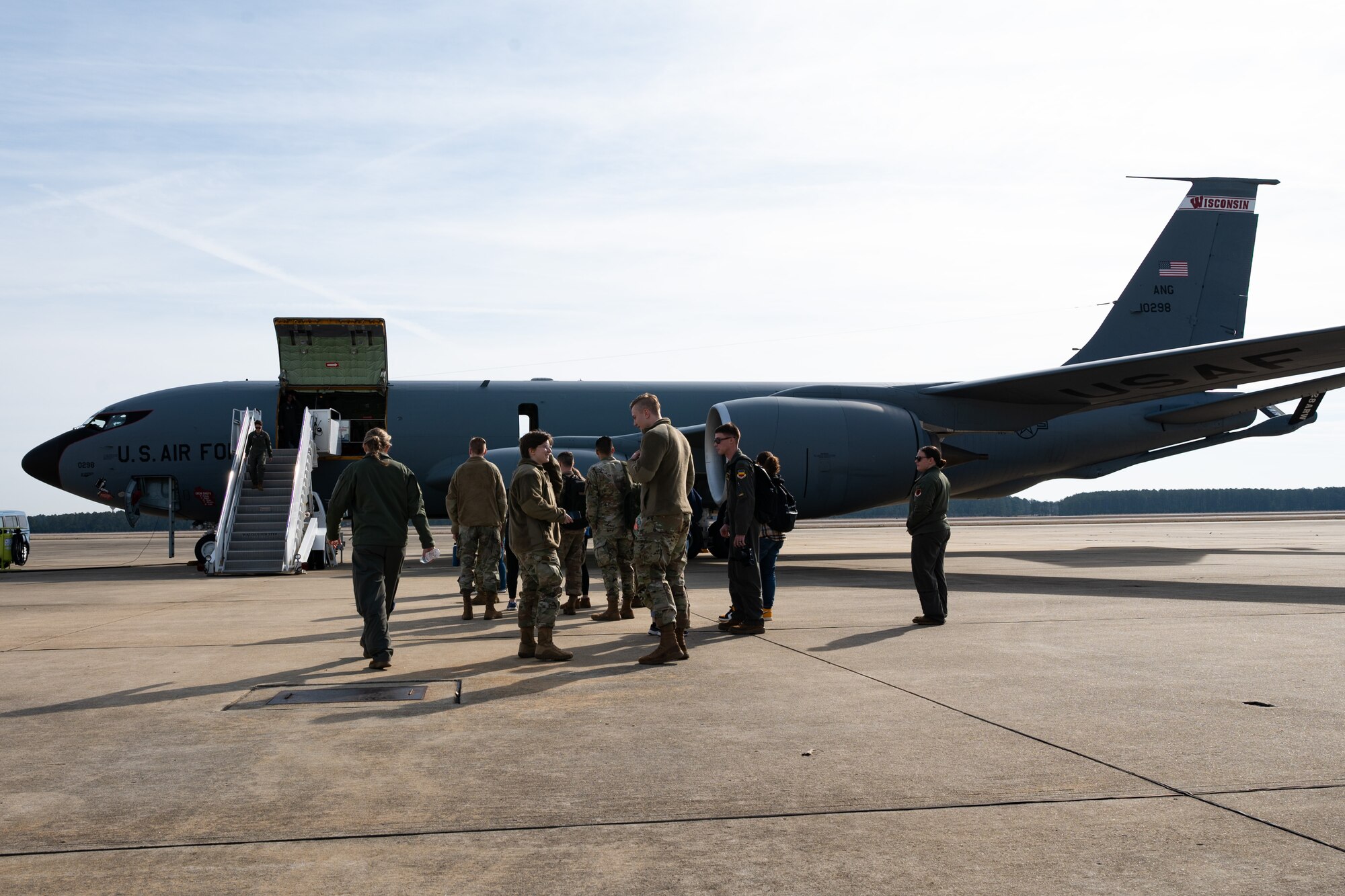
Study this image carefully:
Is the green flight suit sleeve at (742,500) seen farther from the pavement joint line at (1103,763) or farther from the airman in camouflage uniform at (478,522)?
the airman in camouflage uniform at (478,522)

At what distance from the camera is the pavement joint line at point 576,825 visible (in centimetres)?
349

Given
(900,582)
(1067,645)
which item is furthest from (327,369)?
(1067,645)

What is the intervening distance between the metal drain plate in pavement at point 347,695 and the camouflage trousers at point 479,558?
3.83 metres

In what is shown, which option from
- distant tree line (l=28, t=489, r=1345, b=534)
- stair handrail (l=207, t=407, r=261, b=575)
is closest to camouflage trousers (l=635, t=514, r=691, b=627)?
stair handrail (l=207, t=407, r=261, b=575)

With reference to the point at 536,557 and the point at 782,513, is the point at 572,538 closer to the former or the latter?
the point at 782,513

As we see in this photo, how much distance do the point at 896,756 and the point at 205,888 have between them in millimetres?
2862

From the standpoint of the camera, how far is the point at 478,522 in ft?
34.3

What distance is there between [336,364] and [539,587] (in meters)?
14.4

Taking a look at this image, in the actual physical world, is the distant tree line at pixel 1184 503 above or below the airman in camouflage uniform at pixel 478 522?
below

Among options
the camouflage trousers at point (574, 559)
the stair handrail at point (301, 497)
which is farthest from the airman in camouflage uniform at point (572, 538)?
the stair handrail at point (301, 497)

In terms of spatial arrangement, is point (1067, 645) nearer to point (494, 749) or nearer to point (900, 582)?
point (494, 749)

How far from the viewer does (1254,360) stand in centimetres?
1538

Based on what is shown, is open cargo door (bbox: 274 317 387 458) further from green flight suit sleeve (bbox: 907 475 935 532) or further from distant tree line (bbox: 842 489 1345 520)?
distant tree line (bbox: 842 489 1345 520)

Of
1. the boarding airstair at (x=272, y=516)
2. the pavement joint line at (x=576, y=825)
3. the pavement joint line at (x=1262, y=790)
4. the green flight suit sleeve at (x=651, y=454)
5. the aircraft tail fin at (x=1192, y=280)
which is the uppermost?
the aircraft tail fin at (x=1192, y=280)
